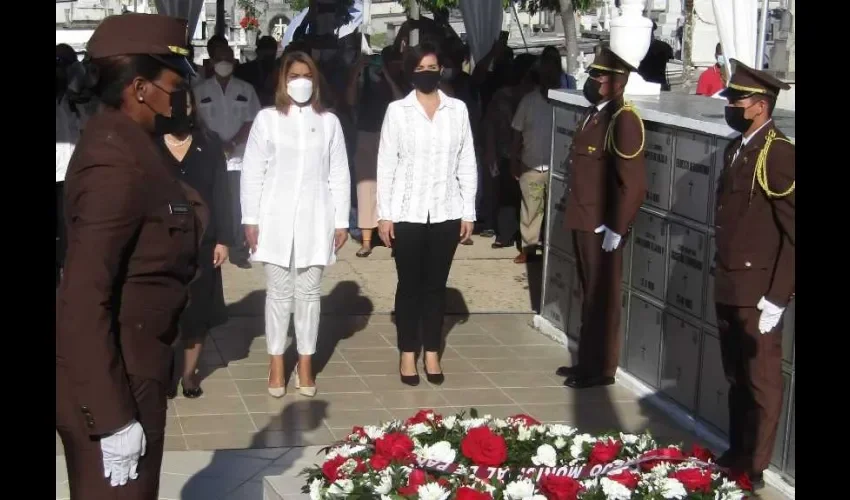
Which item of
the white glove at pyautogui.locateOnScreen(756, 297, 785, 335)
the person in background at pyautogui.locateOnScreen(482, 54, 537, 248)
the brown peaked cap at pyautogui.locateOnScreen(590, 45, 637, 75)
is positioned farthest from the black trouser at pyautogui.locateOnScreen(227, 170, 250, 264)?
the white glove at pyautogui.locateOnScreen(756, 297, 785, 335)

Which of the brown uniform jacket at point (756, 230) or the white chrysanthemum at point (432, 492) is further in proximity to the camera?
the brown uniform jacket at point (756, 230)

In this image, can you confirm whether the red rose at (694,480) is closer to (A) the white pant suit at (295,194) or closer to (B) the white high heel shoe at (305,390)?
(A) the white pant suit at (295,194)

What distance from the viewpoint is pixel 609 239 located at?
754 centimetres

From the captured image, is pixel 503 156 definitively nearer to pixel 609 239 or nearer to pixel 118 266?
pixel 609 239

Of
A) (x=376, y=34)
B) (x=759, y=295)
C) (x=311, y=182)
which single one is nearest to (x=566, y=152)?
(x=311, y=182)

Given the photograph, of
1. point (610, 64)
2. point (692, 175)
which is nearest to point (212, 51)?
point (610, 64)

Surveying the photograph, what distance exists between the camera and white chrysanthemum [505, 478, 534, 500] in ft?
12.6

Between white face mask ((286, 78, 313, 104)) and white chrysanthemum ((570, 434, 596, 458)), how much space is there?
10.9 feet

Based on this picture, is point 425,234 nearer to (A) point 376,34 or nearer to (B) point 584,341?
(B) point 584,341

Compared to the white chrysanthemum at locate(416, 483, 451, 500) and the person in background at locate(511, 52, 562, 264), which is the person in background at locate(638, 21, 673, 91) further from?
the white chrysanthemum at locate(416, 483, 451, 500)

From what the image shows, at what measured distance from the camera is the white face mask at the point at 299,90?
7176mm

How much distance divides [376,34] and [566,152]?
54.9 metres

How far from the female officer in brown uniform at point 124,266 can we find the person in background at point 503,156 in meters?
8.86

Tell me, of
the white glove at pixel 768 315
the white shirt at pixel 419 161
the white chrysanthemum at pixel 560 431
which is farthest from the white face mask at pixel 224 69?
the white chrysanthemum at pixel 560 431
